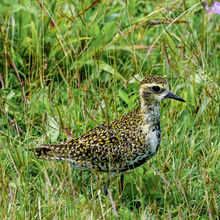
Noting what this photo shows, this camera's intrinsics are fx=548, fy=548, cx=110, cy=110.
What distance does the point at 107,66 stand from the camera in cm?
689

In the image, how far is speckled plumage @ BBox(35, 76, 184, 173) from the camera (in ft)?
16.7

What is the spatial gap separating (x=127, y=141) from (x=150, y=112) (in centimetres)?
36

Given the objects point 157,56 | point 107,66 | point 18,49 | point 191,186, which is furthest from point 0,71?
point 191,186

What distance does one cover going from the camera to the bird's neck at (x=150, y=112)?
5.22m

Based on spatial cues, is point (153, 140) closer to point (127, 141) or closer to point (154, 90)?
point (127, 141)

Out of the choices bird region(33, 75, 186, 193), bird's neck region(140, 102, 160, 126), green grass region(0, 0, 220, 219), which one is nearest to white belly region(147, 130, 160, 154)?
bird region(33, 75, 186, 193)

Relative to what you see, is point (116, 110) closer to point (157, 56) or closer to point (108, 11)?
point (157, 56)

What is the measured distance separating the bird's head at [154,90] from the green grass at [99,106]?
Result: 46 centimetres

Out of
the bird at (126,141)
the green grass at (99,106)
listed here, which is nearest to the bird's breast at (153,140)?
the bird at (126,141)

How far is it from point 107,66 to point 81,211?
8.65ft

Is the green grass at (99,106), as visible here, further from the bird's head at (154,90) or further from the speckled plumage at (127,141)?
the bird's head at (154,90)

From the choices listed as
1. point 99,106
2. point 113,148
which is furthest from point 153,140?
point 99,106

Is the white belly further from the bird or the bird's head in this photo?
Result: the bird's head

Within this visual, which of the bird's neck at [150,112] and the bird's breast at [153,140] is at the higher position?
the bird's neck at [150,112]
